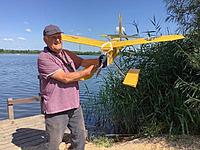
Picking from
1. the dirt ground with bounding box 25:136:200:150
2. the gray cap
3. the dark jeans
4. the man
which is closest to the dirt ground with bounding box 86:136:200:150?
the dirt ground with bounding box 25:136:200:150

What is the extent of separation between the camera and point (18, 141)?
545 cm

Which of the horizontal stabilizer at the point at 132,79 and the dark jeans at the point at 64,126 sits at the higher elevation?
the horizontal stabilizer at the point at 132,79

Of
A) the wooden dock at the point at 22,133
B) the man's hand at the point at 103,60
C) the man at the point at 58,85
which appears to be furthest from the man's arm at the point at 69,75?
the wooden dock at the point at 22,133

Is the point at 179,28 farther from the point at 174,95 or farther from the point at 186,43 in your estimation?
the point at 174,95

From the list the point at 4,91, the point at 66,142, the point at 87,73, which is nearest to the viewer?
the point at 87,73

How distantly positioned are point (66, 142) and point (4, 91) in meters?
12.4

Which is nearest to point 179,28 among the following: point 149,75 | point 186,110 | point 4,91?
point 149,75

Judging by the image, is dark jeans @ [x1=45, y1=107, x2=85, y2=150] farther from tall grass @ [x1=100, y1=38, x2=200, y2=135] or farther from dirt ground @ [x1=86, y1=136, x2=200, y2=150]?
tall grass @ [x1=100, y1=38, x2=200, y2=135]

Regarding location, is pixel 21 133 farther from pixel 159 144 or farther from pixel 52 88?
pixel 52 88

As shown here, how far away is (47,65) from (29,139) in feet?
8.67

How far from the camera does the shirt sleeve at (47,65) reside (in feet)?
11.0

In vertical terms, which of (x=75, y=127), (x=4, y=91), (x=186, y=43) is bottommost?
(x=4, y=91)

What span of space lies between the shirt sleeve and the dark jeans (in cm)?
51

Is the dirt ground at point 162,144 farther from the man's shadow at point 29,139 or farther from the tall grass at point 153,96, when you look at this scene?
the man's shadow at point 29,139
